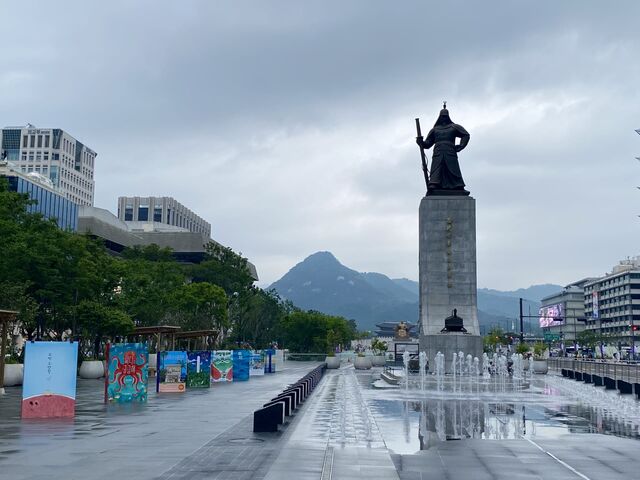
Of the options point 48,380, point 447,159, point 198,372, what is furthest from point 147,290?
point 48,380

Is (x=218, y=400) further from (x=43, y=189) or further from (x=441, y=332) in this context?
(x=43, y=189)

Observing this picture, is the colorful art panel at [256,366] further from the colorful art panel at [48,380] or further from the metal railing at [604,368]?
the colorful art panel at [48,380]

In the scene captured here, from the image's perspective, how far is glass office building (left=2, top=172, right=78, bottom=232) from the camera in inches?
3354

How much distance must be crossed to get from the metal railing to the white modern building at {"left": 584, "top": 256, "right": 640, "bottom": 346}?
238ft

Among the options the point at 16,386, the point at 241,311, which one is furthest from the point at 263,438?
the point at 241,311

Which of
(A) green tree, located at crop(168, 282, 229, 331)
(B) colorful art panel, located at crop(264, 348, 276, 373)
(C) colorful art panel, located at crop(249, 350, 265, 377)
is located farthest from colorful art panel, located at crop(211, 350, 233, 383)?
(A) green tree, located at crop(168, 282, 229, 331)

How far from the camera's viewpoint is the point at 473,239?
3878 centimetres

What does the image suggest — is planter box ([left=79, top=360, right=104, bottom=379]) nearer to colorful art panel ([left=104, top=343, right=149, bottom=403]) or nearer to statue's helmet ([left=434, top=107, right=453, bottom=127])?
colorful art panel ([left=104, top=343, right=149, bottom=403])

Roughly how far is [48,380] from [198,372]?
15345mm

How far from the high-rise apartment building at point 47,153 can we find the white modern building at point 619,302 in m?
110

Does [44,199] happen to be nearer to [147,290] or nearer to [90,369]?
[147,290]

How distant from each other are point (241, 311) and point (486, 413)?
222 feet

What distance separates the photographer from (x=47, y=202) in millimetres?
90438

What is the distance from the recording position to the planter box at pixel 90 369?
40156mm
